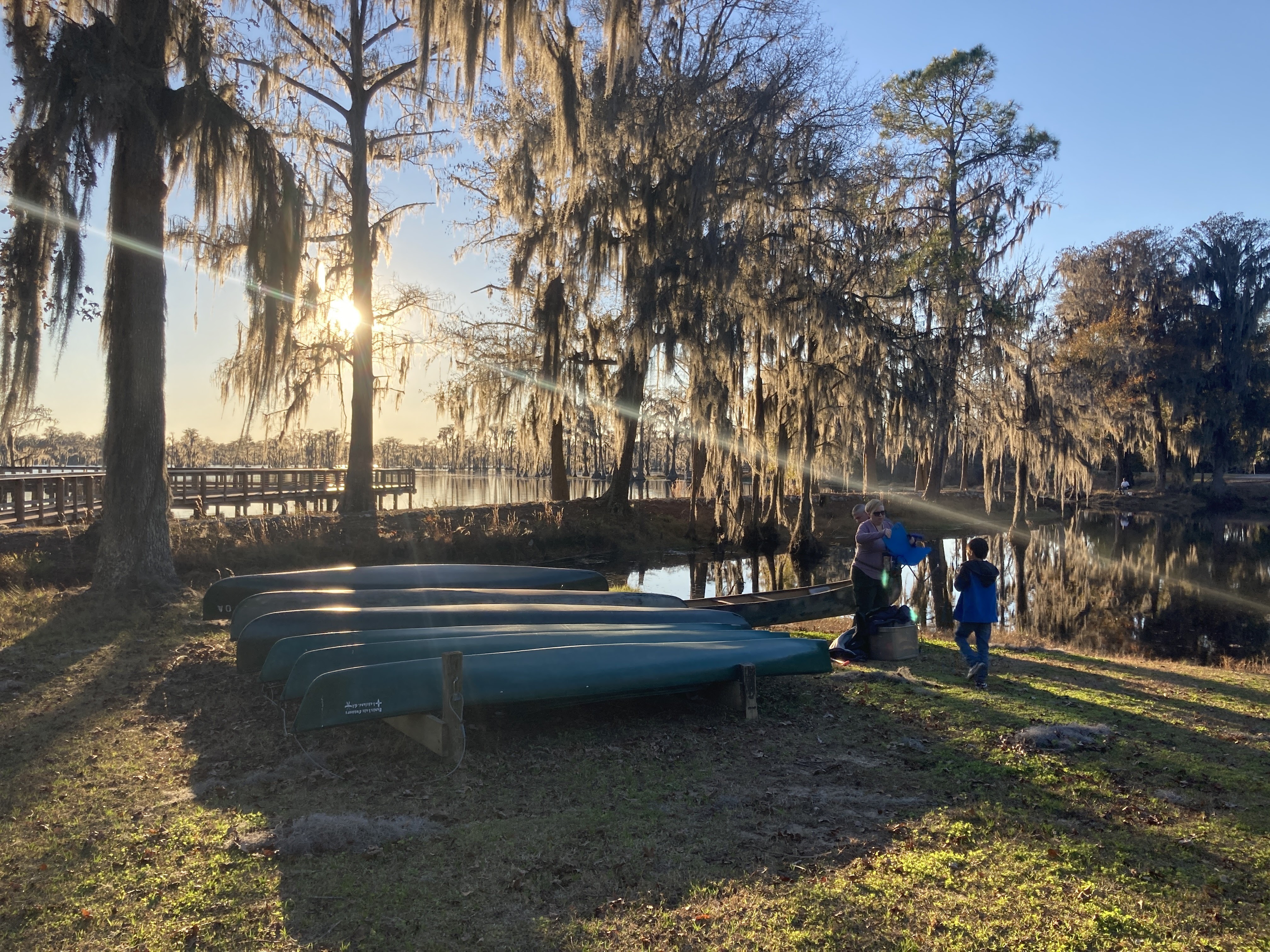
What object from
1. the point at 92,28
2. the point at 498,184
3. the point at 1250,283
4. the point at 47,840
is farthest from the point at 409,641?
the point at 1250,283

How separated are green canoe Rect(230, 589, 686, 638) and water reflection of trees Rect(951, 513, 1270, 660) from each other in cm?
815

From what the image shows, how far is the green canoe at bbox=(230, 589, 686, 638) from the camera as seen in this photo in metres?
7.30

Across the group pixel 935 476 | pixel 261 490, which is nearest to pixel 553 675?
pixel 261 490

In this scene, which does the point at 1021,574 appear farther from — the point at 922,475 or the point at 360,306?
the point at 922,475

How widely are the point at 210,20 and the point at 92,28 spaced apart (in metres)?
1.45

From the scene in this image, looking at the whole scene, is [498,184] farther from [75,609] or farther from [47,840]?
[47,840]

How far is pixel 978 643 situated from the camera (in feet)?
24.7

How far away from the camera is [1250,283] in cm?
3716

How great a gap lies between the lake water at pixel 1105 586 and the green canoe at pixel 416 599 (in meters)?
6.43

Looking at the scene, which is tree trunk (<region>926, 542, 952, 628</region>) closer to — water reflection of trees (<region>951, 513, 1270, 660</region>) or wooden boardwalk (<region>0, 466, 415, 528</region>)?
water reflection of trees (<region>951, 513, 1270, 660</region>)

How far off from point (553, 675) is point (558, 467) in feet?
59.7

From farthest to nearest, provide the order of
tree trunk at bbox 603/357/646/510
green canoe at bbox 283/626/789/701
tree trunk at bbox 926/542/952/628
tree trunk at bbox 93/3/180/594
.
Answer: tree trunk at bbox 603/357/646/510 → tree trunk at bbox 926/542/952/628 → tree trunk at bbox 93/3/180/594 → green canoe at bbox 283/626/789/701

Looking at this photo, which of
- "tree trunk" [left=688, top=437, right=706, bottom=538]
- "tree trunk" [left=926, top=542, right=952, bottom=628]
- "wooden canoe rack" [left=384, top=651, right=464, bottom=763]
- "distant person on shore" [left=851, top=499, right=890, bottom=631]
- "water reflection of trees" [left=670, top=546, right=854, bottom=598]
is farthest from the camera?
"tree trunk" [left=688, top=437, right=706, bottom=538]

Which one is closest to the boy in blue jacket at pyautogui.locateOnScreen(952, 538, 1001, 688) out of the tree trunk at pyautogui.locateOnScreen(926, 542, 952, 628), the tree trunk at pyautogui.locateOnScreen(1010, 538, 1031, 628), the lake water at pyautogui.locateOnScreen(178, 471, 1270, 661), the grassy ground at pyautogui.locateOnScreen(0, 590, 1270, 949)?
the grassy ground at pyautogui.locateOnScreen(0, 590, 1270, 949)
